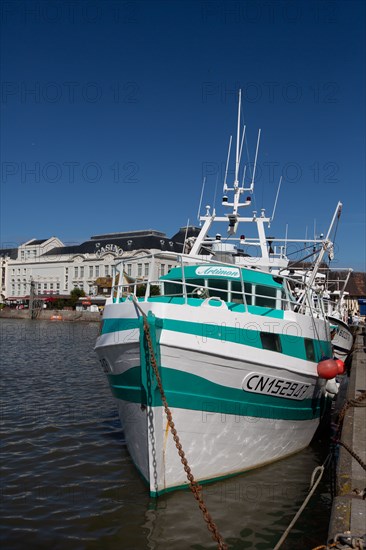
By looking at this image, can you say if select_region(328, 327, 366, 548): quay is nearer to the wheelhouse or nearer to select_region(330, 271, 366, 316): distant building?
the wheelhouse

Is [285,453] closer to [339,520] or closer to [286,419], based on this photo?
[286,419]

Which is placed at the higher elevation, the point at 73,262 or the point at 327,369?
the point at 73,262

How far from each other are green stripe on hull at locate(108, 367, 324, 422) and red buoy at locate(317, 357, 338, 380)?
0.99 meters

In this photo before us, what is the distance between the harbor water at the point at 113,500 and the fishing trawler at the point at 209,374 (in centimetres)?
50

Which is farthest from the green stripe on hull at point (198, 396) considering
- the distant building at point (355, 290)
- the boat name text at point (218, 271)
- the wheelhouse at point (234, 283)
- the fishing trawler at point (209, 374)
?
the distant building at point (355, 290)

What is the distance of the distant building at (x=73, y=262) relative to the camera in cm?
10475

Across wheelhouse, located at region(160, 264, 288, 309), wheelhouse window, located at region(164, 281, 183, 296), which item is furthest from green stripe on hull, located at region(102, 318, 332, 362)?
wheelhouse window, located at region(164, 281, 183, 296)

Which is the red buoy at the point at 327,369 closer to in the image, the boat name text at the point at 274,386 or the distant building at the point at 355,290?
the boat name text at the point at 274,386

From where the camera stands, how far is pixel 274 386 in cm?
1038

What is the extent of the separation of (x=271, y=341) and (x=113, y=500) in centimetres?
424

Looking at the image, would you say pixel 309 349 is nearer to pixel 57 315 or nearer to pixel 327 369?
pixel 327 369

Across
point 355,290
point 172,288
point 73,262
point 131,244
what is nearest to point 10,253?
point 73,262

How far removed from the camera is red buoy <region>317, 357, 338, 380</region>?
11131 millimetres

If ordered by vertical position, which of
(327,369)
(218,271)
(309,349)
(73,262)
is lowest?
(327,369)
